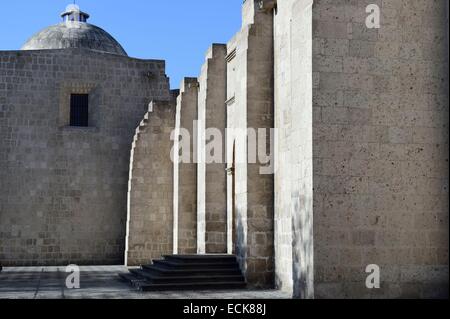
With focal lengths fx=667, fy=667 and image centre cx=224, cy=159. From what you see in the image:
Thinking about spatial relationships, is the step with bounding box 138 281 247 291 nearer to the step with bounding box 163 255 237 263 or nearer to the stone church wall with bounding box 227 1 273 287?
the stone church wall with bounding box 227 1 273 287

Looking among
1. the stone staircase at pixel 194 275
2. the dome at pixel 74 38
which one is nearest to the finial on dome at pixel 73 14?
the dome at pixel 74 38

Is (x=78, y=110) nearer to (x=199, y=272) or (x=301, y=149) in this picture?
(x=199, y=272)

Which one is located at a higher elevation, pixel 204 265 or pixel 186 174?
pixel 186 174

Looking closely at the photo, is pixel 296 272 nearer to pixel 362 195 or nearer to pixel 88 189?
pixel 362 195

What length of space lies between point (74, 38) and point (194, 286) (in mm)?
14801

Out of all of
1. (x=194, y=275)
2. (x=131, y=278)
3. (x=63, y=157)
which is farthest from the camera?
(x=63, y=157)

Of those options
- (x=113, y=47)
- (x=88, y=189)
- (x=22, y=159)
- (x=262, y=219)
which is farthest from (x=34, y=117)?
(x=262, y=219)

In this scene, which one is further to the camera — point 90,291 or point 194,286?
point 194,286

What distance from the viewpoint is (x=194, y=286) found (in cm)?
1253

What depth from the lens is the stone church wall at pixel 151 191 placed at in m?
20.0

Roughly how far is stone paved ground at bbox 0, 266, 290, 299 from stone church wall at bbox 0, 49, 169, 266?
5006 mm

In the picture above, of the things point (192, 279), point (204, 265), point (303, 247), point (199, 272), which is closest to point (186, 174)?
point (204, 265)
